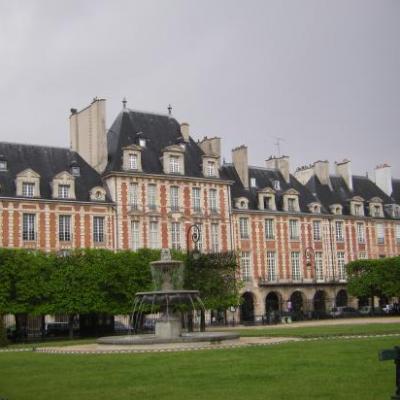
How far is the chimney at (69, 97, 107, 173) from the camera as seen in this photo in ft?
148

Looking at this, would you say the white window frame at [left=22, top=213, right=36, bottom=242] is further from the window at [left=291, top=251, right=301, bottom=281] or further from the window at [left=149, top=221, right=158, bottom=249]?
the window at [left=291, top=251, right=301, bottom=281]

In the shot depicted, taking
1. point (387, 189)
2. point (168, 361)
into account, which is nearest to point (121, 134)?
point (387, 189)

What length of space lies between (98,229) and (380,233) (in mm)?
25118

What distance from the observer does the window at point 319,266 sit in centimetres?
5372

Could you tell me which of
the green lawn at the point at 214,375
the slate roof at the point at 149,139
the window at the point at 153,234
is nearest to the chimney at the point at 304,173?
the slate roof at the point at 149,139

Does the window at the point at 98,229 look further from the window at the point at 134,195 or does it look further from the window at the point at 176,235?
the window at the point at 176,235

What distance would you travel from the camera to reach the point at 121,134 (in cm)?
4697

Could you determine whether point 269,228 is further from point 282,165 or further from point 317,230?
point 282,165

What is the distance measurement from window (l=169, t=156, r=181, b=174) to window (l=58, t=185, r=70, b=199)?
720 centimetres

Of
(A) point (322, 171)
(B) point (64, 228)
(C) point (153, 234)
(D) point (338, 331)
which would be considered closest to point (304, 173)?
(A) point (322, 171)

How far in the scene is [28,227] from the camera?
41.2 m

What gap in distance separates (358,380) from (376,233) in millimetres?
47361

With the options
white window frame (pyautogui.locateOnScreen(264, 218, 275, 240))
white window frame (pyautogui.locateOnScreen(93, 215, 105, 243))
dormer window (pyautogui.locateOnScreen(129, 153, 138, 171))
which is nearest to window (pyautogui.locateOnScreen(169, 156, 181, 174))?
dormer window (pyautogui.locateOnScreen(129, 153, 138, 171))

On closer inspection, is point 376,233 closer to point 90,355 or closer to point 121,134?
point 121,134
